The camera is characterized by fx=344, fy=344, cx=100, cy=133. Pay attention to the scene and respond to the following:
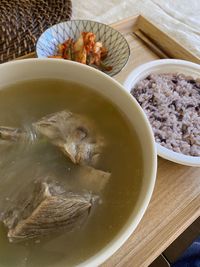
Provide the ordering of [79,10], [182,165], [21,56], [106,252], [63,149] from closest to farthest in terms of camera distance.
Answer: [106,252] < [63,149] < [182,165] < [21,56] < [79,10]

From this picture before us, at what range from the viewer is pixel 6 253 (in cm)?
43

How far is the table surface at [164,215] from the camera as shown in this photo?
555 mm

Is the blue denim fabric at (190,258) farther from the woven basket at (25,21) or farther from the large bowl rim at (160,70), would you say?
the woven basket at (25,21)

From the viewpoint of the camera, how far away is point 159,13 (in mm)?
1112

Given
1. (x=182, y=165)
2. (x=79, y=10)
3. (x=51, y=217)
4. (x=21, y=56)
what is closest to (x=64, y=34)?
(x=21, y=56)

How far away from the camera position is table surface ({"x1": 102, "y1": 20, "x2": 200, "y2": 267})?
0.55m

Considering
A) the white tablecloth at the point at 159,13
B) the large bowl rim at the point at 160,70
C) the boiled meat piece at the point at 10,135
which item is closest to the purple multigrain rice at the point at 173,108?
the large bowl rim at the point at 160,70

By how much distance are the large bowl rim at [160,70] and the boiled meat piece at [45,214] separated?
256 millimetres

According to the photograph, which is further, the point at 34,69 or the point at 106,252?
the point at 34,69

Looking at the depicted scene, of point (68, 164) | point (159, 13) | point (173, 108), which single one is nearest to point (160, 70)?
point (173, 108)

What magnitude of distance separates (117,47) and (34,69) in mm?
342

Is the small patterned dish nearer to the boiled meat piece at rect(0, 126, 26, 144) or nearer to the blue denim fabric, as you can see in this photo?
the boiled meat piece at rect(0, 126, 26, 144)

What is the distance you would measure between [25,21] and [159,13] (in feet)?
1.51

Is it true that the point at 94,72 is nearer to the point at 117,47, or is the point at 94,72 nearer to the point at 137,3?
the point at 117,47
